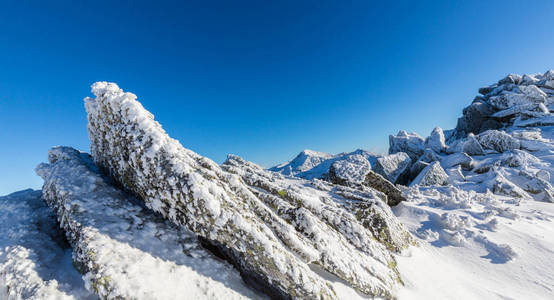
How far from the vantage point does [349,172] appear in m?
12.7

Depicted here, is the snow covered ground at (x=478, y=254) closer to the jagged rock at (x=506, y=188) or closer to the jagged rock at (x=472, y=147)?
the jagged rock at (x=506, y=188)

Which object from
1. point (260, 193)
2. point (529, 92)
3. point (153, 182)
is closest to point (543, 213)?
point (260, 193)

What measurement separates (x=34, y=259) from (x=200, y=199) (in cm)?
328

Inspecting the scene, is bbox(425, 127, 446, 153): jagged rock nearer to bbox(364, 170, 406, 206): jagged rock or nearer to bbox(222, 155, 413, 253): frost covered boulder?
bbox(364, 170, 406, 206): jagged rock

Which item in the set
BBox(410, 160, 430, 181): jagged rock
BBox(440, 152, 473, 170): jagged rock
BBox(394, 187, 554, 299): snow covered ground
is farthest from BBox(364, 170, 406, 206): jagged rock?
BBox(440, 152, 473, 170): jagged rock

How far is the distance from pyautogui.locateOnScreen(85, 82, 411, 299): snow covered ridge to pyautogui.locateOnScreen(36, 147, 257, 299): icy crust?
15.0 inches

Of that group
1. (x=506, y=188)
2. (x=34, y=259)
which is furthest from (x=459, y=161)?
(x=34, y=259)

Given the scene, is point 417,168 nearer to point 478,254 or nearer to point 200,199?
point 478,254

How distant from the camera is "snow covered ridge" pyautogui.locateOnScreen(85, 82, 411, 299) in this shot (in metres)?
4.54

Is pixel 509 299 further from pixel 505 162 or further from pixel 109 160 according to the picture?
pixel 505 162

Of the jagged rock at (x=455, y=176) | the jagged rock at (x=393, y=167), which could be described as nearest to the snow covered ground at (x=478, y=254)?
the jagged rock at (x=455, y=176)

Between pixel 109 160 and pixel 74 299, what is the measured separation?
4118 mm

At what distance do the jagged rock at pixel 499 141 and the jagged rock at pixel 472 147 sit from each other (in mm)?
1113

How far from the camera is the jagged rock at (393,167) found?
24062 mm
